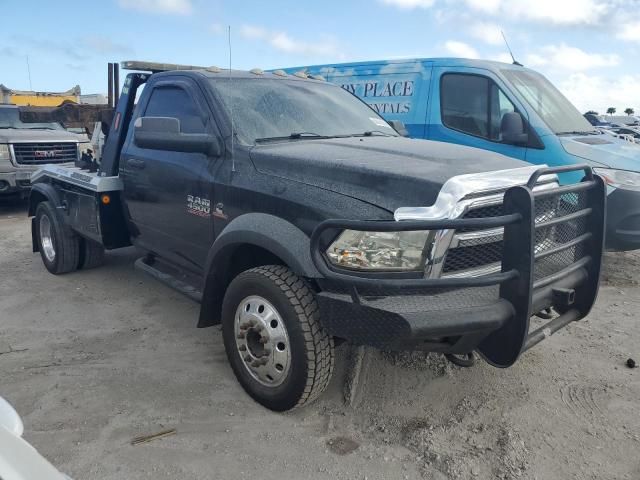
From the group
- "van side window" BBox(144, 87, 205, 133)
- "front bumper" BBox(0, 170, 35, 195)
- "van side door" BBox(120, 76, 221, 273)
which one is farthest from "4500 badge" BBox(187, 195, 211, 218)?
"front bumper" BBox(0, 170, 35, 195)

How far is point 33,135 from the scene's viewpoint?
9.88 meters

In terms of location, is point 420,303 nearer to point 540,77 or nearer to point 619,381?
point 619,381

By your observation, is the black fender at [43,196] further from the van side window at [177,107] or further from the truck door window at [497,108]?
the truck door window at [497,108]

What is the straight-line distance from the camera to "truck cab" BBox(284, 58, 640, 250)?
5.66 m

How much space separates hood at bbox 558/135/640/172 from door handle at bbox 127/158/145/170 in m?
4.16

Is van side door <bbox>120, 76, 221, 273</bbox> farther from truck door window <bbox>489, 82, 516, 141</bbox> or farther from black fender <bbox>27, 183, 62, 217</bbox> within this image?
truck door window <bbox>489, 82, 516, 141</bbox>

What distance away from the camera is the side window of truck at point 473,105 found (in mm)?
6297

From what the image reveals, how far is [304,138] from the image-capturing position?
3.87m

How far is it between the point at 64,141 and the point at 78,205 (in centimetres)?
552

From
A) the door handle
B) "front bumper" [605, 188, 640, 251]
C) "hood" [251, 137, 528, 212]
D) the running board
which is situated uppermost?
"hood" [251, 137, 528, 212]

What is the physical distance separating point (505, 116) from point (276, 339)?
13.2 feet

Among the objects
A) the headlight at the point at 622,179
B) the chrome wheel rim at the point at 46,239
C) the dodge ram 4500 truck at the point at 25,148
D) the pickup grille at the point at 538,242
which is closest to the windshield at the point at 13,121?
the dodge ram 4500 truck at the point at 25,148

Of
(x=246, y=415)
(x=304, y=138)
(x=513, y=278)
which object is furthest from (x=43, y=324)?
(x=513, y=278)

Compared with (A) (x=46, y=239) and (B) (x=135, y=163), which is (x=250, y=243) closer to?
(B) (x=135, y=163)
